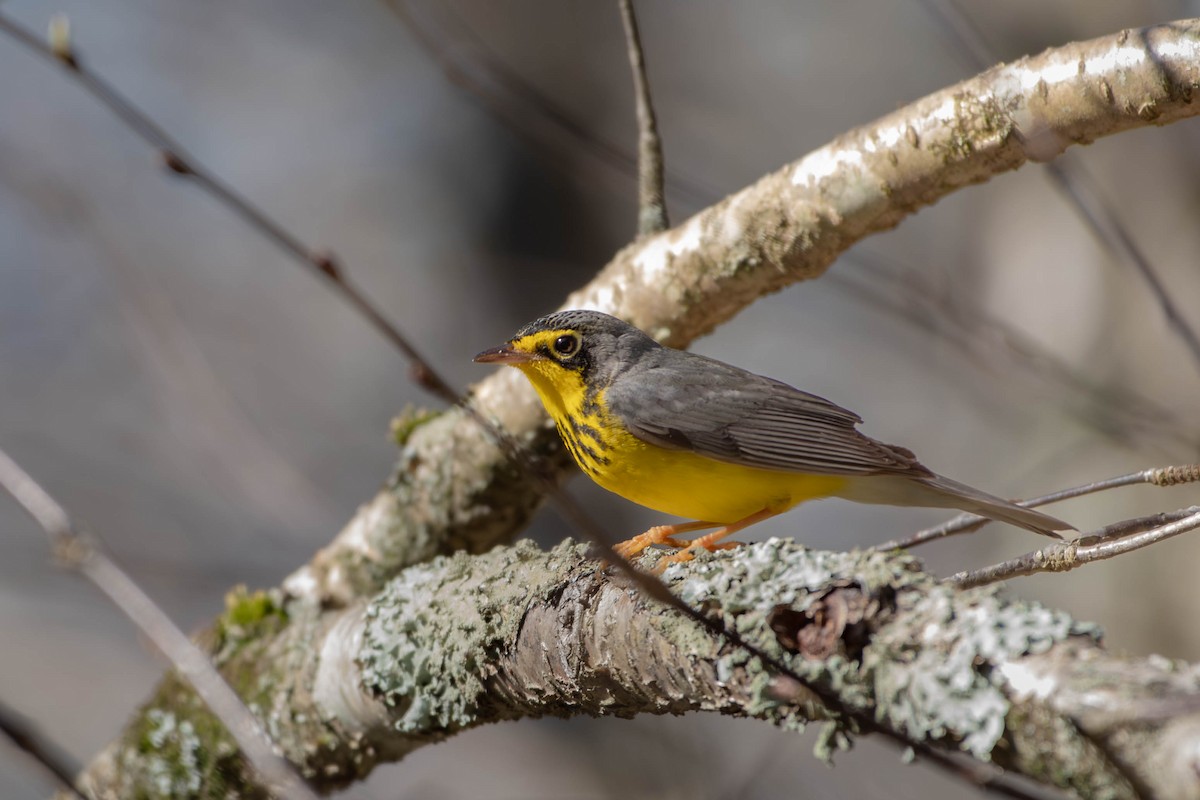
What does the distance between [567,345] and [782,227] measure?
1.03 metres

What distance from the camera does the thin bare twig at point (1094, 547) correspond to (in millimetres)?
2617

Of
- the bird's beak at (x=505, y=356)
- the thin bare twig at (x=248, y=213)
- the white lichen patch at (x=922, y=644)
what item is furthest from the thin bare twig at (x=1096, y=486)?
the bird's beak at (x=505, y=356)

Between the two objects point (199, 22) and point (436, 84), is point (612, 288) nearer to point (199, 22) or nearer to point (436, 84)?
point (436, 84)

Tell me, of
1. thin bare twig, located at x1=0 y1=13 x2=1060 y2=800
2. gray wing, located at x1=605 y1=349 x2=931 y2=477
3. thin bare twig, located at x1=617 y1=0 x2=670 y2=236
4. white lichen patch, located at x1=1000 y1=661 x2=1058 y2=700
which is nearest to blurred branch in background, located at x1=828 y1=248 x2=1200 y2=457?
gray wing, located at x1=605 y1=349 x2=931 y2=477

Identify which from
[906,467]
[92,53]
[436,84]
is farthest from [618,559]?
[92,53]

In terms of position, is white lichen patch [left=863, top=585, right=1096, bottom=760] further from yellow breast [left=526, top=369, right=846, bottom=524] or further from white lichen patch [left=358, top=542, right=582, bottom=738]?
yellow breast [left=526, top=369, right=846, bottom=524]

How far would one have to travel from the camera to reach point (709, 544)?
3828mm

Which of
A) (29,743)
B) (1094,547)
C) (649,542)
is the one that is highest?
(649,542)

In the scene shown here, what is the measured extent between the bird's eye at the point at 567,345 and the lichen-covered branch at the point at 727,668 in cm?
110

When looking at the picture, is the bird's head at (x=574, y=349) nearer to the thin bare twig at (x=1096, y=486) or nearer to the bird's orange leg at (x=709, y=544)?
the bird's orange leg at (x=709, y=544)

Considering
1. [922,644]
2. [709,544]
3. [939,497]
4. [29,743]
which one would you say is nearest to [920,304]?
[939,497]

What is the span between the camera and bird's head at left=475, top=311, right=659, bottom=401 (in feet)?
14.3

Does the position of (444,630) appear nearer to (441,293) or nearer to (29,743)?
(29,743)

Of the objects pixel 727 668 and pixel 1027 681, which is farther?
pixel 727 668
